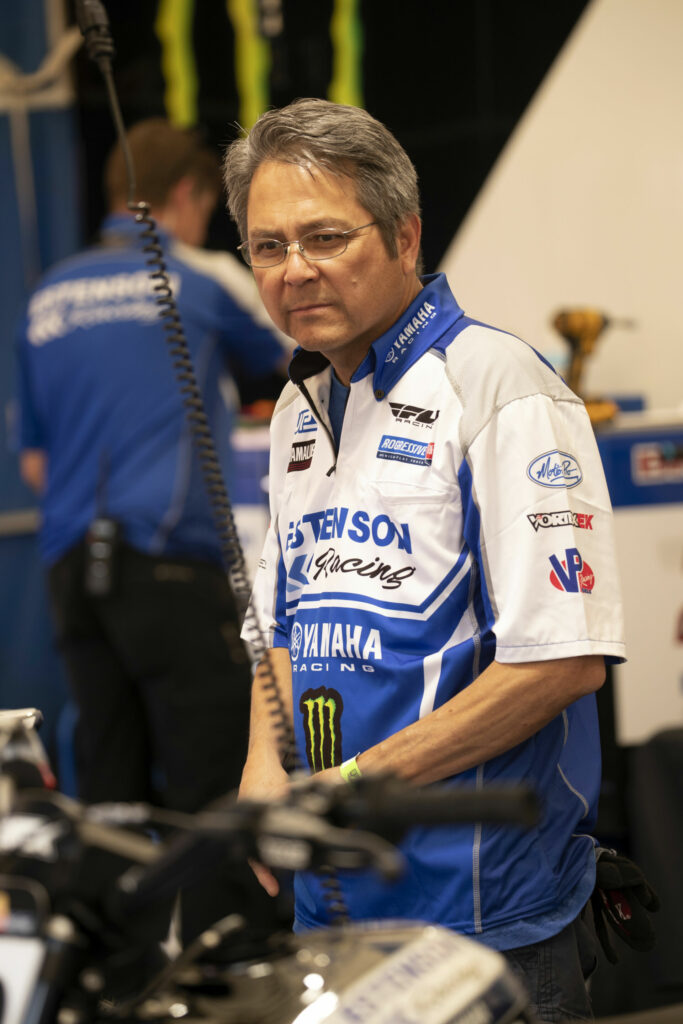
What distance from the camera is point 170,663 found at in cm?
286

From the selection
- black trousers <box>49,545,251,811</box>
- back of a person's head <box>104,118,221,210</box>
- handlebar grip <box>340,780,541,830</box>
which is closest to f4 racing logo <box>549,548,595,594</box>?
handlebar grip <box>340,780,541,830</box>

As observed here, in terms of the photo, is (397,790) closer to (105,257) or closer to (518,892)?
(518,892)

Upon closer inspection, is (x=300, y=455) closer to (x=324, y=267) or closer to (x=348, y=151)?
(x=324, y=267)

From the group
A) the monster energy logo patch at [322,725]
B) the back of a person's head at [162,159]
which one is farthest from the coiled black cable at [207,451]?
the back of a person's head at [162,159]

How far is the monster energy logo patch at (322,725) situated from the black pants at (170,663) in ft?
4.83

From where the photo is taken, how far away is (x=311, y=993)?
0.85 metres

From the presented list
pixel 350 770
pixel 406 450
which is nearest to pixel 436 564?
pixel 406 450

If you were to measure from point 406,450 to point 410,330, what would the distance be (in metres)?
0.14

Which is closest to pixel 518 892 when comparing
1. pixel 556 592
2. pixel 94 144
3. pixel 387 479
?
pixel 556 592

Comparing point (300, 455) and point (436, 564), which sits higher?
point (300, 455)

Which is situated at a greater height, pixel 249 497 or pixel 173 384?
pixel 173 384

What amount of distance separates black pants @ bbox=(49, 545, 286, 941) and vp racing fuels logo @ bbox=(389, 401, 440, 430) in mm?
1584

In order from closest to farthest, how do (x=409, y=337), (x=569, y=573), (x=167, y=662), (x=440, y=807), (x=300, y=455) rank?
(x=440, y=807)
(x=569, y=573)
(x=409, y=337)
(x=300, y=455)
(x=167, y=662)

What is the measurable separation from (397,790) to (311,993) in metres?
0.22
